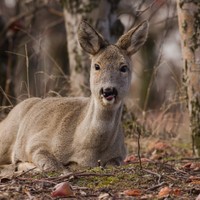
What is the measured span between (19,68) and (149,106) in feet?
12.4

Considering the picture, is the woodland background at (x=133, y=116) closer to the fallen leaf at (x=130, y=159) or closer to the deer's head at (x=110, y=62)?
the fallen leaf at (x=130, y=159)

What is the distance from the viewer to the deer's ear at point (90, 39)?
907cm

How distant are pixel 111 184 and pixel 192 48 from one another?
10.1 feet

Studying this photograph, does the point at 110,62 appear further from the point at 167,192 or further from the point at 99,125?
the point at 167,192

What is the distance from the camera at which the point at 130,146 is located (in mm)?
11430

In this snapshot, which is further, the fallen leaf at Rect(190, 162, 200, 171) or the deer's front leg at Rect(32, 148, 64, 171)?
the deer's front leg at Rect(32, 148, 64, 171)

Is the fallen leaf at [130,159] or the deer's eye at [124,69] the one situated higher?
the deer's eye at [124,69]

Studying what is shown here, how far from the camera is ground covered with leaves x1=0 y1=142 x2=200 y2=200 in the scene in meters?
6.61

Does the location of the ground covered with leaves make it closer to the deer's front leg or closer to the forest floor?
the forest floor

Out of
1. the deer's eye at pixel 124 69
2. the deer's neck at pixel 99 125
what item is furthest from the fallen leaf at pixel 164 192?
the deer's eye at pixel 124 69

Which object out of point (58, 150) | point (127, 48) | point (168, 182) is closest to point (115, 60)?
point (127, 48)

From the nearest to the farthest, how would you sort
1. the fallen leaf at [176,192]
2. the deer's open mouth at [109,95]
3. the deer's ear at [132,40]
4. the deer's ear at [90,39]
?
the fallen leaf at [176,192] < the deer's open mouth at [109,95] < the deer's ear at [90,39] < the deer's ear at [132,40]

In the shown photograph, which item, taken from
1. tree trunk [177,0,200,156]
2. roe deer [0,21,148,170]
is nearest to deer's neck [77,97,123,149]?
roe deer [0,21,148,170]

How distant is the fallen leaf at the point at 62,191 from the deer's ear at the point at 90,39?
9.29ft
